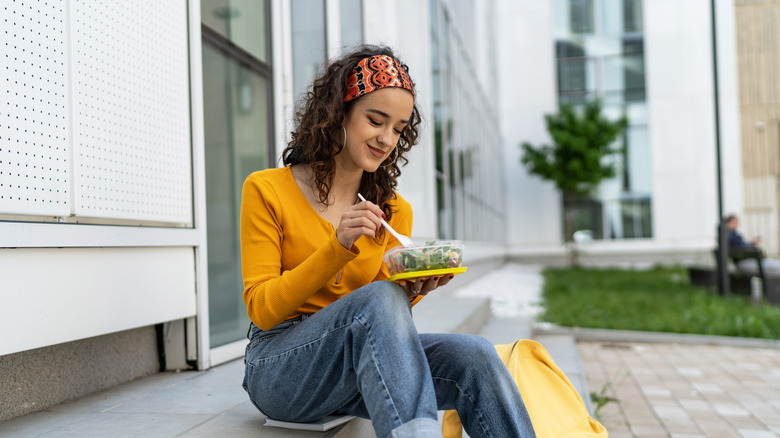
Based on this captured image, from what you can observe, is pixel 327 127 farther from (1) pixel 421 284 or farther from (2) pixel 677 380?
(2) pixel 677 380

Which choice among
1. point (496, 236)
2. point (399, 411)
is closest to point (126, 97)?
point (399, 411)

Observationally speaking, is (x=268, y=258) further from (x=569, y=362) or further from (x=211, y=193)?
(x=569, y=362)

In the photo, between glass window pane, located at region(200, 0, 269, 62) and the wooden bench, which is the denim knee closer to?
glass window pane, located at region(200, 0, 269, 62)

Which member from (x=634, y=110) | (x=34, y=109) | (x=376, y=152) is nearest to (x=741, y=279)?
(x=376, y=152)

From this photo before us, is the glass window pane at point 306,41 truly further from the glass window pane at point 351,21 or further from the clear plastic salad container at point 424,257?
the clear plastic salad container at point 424,257

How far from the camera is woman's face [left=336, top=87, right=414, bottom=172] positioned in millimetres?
1956

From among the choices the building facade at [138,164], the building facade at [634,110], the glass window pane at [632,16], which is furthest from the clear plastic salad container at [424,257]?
the glass window pane at [632,16]

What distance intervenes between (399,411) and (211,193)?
208 centimetres

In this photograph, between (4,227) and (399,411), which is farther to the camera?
(4,227)

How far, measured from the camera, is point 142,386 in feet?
8.77

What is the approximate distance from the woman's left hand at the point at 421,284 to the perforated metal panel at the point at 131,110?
1.24 metres

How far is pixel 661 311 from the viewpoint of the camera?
7.38 meters

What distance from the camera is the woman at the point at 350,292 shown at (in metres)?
1.58

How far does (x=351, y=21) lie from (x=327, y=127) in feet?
12.6
